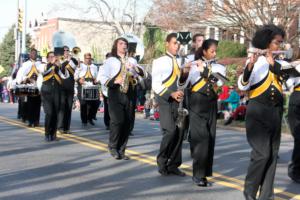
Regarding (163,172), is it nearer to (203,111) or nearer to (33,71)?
(203,111)

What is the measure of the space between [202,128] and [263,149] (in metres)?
1.26

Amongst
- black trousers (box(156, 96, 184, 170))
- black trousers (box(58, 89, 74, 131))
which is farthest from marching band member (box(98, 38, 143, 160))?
black trousers (box(58, 89, 74, 131))

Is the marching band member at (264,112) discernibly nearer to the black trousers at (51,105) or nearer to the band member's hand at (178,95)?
the band member's hand at (178,95)

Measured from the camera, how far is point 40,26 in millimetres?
79750

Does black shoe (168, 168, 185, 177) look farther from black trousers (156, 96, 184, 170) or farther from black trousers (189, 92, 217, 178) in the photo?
black trousers (189, 92, 217, 178)

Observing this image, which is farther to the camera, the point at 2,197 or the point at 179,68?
the point at 179,68

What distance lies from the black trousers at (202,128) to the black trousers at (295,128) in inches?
53.5

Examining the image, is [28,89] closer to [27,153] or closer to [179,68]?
[27,153]

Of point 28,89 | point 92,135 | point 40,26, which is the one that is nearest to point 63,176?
point 92,135

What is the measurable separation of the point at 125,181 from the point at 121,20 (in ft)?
149

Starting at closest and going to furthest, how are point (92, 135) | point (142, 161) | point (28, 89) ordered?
point (142, 161), point (92, 135), point (28, 89)

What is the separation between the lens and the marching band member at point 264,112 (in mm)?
6562

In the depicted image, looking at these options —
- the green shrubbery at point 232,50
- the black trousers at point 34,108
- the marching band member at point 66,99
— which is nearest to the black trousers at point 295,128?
the marching band member at point 66,99

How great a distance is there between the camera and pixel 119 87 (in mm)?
10102
